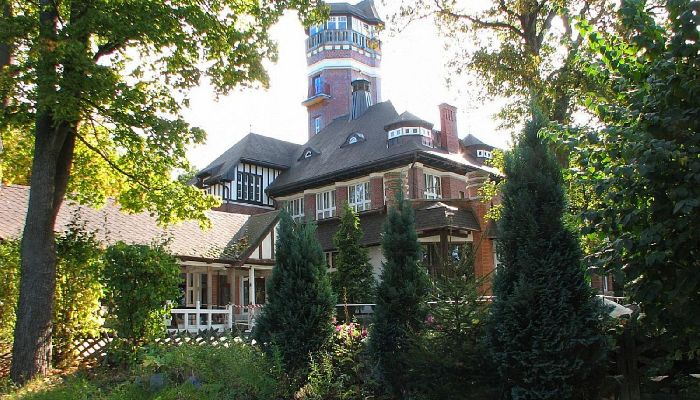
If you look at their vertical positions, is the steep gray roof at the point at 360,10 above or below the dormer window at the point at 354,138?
above

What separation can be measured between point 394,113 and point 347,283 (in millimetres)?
15902

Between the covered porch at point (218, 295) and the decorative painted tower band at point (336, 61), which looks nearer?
the covered porch at point (218, 295)

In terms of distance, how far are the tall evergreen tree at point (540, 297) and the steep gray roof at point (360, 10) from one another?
148ft

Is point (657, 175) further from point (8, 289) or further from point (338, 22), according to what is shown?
point (338, 22)

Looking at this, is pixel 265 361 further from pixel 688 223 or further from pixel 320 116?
pixel 320 116

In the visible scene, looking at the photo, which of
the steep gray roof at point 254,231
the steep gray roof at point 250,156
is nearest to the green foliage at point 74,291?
the steep gray roof at point 254,231

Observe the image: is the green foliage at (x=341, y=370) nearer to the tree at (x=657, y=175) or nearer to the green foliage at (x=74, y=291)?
the green foliage at (x=74, y=291)

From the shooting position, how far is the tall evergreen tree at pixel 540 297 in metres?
7.16

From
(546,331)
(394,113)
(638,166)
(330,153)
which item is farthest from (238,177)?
(638,166)

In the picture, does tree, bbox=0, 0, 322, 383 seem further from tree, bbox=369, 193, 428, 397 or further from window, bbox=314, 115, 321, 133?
window, bbox=314, 115, 321, 133

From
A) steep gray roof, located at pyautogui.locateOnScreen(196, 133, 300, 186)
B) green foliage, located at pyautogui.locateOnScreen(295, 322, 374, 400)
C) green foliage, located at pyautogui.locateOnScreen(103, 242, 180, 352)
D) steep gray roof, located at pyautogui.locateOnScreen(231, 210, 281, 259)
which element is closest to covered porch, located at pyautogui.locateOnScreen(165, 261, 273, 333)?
steep gray roof, located at pyautogui.locateOnScreen(231, 210, 281, 259)

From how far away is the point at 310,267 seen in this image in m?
11.0

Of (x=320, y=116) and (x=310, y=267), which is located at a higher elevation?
(x=320, y=116)

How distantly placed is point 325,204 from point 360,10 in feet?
87.1
